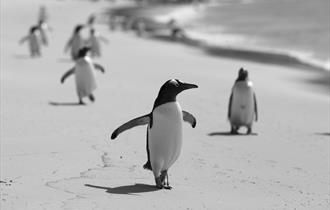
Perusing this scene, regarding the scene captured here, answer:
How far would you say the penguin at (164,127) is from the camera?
652 cm

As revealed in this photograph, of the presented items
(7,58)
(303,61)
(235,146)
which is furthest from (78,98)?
(303,61)

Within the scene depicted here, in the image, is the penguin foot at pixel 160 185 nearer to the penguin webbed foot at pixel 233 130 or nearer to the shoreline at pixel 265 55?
the penguin webbed foot at pixel 233 130

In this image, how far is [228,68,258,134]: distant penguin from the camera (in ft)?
35.1

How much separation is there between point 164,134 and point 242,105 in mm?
4345

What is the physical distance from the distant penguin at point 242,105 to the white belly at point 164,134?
4.14 m

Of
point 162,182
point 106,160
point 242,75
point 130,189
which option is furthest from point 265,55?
point 130,189

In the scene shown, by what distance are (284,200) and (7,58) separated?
48.0 feet

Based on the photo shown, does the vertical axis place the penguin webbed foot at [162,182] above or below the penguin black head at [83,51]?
below

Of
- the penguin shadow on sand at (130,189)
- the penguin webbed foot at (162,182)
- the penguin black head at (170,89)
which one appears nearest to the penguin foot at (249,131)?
the penguin webbed foot at (162,182)

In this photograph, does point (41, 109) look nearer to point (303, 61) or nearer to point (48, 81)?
point (48, 81)

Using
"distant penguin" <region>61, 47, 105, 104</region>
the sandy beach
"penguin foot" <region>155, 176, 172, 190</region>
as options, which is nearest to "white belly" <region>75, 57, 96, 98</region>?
"distant penguin" <region>61, 47, 105, 104</region>

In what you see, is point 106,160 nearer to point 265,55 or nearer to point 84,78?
point 84,78

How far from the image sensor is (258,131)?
1088cm

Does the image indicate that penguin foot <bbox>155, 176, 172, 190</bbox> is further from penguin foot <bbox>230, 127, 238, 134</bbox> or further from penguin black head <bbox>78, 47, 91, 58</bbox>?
penguin black head <bbox>78, 47, 91, 58</bbox>
